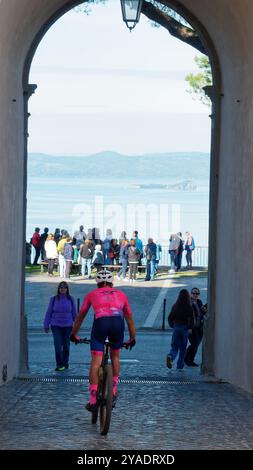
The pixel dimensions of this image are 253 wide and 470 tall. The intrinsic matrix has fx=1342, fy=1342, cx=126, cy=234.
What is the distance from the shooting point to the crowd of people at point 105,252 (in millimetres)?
39000

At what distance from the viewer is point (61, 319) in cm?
1919

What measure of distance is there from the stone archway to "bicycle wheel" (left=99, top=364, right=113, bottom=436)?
3.53m

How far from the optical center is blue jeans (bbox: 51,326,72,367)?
749 inches

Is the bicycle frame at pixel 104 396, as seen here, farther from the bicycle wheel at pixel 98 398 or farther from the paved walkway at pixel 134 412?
the paved walkway at pixel 134 412

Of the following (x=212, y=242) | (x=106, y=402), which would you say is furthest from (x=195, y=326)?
(x=106, y=402)

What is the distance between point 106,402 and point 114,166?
14297 centimetres

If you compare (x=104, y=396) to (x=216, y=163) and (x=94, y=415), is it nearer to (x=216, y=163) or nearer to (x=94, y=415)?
(x=94, y=415)

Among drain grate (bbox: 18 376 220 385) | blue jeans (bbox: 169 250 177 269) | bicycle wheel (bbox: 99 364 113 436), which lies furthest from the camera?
blue jeans (bbox: 169 250 177 269)

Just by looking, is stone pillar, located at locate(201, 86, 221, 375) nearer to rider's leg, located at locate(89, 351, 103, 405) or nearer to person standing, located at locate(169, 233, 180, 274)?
rider's leg, located at locate(89, 351, 103, 405)

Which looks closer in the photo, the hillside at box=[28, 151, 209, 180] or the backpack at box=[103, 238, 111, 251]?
the backpack at box=[103, 238, 111, 251]

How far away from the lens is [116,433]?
11.6m

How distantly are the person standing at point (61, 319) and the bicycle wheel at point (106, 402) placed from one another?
7.17m

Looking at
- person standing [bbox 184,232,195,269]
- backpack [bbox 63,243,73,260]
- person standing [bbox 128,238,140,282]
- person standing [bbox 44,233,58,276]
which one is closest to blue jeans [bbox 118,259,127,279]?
person standing [bbox 128,238,140,282]
